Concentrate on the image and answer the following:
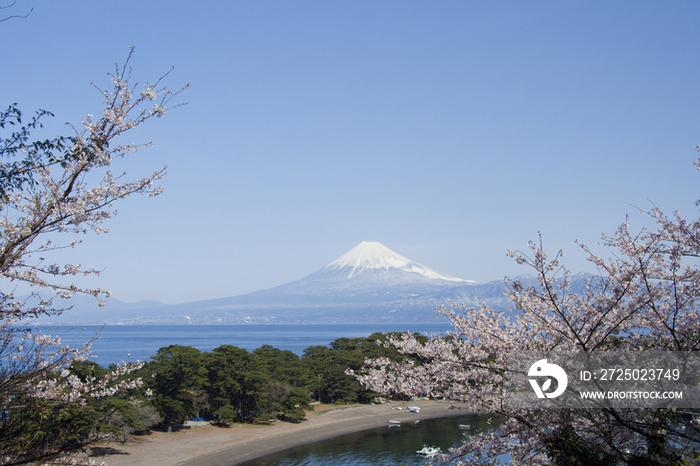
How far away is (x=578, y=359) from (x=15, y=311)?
515cm

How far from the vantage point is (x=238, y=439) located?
25578mm

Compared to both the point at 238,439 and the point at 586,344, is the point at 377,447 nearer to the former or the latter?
the point at 238,439

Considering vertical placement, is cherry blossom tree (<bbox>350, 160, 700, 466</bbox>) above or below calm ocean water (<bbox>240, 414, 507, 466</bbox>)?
above

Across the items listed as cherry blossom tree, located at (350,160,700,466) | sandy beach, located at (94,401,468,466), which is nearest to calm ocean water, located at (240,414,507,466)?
sandy beach, located at (94,401,468,466)

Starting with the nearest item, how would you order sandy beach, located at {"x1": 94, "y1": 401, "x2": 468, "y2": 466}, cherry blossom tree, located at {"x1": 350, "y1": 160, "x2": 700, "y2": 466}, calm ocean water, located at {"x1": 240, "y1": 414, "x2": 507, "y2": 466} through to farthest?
1. cherry blossom tree, located at {"x1": 350, "y1": 160, "x2": 700, "y2": 466}
2. sandy beach, located at {"x1": 94, "y1": 401, "x2": 468, "y2": 466}
3. calm ocean water, located at {"x1": 240, "y1": 414, "x2": 507, "y2": 466}

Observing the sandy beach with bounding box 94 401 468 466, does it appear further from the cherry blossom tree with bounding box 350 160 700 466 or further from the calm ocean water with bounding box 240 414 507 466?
the cherry blossom tree with bounding box 350 160 700 466

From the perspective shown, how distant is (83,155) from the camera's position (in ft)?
12.0

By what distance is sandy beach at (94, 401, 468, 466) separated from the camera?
69.8 feet

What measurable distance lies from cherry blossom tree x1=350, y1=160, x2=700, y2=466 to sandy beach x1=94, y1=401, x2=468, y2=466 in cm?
1232

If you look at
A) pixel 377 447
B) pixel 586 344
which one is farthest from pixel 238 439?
pixel 586 344

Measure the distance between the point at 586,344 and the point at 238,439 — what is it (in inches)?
991

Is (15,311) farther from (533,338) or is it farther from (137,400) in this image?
(137,400)


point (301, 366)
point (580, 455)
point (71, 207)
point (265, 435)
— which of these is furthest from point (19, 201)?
point (301, 366)

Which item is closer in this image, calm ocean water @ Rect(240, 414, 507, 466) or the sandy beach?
the sandy beach
